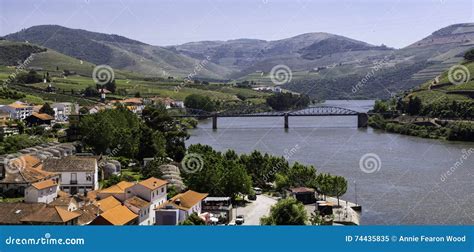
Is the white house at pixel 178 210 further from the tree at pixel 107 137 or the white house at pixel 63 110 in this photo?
the white house at pixel 63 110

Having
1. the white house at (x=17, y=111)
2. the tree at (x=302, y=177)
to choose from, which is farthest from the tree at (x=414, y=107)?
the tree at (x=302, y=177)

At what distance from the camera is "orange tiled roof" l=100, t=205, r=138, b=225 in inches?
317

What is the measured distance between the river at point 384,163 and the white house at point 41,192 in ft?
16.5

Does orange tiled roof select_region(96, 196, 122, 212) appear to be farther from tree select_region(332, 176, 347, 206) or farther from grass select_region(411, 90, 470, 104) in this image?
grass select_region(411, 90, 470, 104)

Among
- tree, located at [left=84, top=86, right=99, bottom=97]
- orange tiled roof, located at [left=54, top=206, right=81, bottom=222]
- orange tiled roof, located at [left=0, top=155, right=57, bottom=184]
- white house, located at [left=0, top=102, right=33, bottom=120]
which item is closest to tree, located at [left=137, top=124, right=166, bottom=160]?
orange tiled roof, located at [left=0, top=155, right=57, bottom=184]

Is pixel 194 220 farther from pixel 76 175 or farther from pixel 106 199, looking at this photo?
pixel 76 175

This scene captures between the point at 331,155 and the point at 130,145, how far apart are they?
18.8 feet

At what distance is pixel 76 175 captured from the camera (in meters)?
11.0

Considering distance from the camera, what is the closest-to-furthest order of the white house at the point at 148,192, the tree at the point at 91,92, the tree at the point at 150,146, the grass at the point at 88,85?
A: the white house at the point at 148,192, the tree at the point at 150,146, the tree at the point at 91,92, the grass at the point at 88,85

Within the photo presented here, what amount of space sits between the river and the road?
1597 millimetres

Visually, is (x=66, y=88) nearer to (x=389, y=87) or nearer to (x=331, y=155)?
(x=331, y=155)

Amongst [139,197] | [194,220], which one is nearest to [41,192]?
[139,197]

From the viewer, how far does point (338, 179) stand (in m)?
11.2

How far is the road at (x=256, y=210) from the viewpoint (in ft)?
31.4
